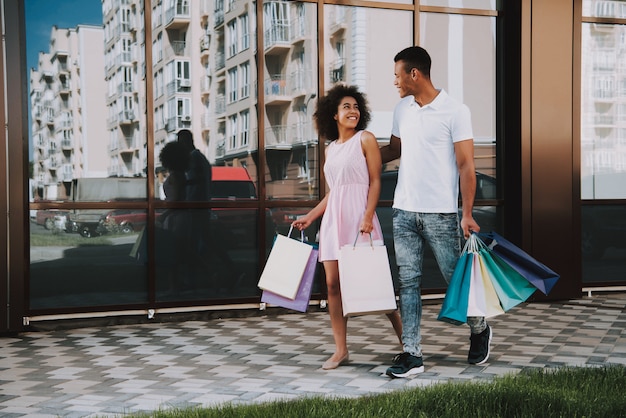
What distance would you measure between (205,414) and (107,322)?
379 cm

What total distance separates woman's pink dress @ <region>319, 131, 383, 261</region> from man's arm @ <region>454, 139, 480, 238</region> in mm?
587

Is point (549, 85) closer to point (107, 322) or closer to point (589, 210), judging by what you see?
point (589, 210)

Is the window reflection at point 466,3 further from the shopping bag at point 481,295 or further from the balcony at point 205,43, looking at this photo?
the shopping bag at point 481,295

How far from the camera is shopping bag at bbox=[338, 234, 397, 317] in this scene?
5559 millimetres

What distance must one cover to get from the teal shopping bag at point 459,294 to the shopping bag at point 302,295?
912 millimetres

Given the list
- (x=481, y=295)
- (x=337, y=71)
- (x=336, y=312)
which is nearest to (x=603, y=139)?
(x=337, y=71)

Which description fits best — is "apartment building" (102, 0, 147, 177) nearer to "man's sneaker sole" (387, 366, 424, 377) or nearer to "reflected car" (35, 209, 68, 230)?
"reflected car" (35, 209, 68, 230)

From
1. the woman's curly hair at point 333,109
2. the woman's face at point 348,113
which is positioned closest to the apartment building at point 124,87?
the woman's curly hair at point 333,109

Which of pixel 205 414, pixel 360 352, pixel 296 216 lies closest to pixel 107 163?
pixel 296 216

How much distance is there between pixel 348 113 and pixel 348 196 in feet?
1.81

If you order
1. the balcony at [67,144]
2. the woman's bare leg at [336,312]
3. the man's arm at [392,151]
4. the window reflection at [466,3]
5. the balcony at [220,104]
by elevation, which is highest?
the window reflection at [466,3]

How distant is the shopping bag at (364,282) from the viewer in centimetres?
556

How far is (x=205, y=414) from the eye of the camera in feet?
14.3

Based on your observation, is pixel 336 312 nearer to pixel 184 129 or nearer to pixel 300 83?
pixel 184 129
